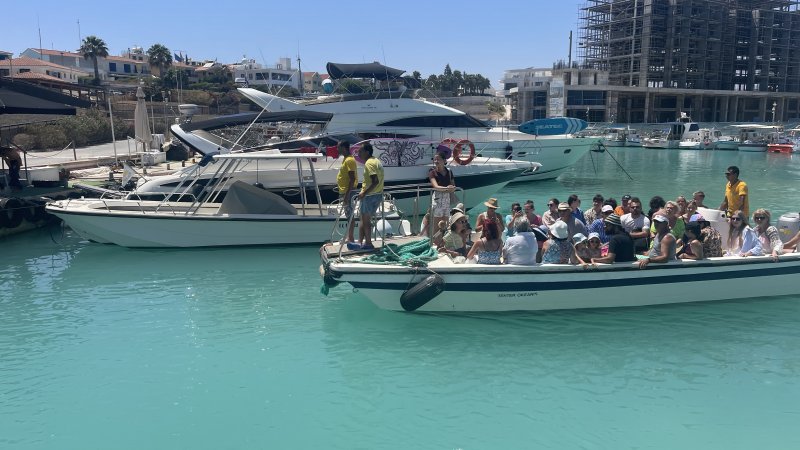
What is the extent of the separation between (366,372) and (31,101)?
15.8 metres

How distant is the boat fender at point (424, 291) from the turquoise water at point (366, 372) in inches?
19.4

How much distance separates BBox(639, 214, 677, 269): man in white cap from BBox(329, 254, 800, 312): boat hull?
0.14m

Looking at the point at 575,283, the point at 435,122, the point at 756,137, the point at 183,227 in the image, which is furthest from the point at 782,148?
the point at 183,227

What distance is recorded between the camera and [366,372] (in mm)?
7727

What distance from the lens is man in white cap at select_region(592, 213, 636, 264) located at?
8875 mm

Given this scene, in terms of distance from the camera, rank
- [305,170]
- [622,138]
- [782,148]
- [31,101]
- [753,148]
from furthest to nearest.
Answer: [622,138] < [753,148] < [782,148] < [31,101] < [305,170]

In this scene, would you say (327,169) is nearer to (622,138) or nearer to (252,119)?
(252,119)

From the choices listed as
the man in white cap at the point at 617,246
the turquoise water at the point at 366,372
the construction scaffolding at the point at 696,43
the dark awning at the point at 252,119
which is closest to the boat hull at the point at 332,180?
the dark awning at the point at 252,119

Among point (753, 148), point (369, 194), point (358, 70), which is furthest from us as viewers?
point (753, 148)

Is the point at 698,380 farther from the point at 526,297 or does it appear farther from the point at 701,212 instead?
the point at 701,212

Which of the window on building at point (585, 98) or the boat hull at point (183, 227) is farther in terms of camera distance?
the window on building at point (585, 98)

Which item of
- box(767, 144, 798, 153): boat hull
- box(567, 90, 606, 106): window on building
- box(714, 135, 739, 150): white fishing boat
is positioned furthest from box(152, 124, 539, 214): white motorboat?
box(567, 90, 606, 106): window on building

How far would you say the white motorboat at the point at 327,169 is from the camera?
53.4 ft

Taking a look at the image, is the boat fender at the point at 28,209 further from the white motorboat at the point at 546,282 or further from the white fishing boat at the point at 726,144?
the white fishing boat at the point at 726,144
